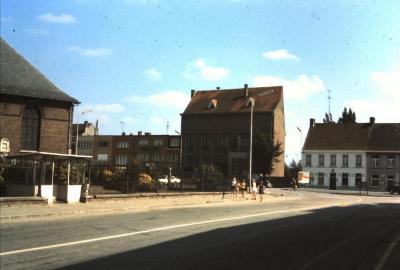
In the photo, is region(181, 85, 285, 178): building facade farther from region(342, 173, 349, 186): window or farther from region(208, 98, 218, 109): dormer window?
region(342, 173, 349, 186): window

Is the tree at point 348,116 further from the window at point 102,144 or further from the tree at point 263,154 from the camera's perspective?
the window at point 102,144

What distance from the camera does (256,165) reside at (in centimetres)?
9369

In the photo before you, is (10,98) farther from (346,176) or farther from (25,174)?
(346,176)

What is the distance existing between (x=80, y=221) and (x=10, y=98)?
961 inches

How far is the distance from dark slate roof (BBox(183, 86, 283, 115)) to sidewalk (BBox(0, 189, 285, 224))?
214ft

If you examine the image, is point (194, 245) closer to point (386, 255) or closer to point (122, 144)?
point (386, 255)

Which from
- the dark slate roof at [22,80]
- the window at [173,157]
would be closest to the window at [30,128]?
the dark slate roof at [22,80]

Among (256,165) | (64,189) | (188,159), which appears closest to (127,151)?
(188,159)

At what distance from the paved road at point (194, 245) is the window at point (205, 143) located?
283 feet

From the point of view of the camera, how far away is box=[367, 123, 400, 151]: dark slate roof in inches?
3664

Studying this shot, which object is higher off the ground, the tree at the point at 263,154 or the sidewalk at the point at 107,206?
the tree at the point at 263,154

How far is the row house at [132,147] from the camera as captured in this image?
416 ft

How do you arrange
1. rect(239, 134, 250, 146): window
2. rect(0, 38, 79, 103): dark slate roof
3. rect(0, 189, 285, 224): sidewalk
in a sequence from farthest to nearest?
1. rect(239, 134, 250, 146): window
2. rect(0, 38, 79, 103): dark slate roof
3. rect(0, 189, 285, 224): sidewalk

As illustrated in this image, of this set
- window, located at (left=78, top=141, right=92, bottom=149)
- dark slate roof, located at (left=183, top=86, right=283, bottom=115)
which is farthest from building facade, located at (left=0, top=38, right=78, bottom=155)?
window, located at (left=78, top=141, right=92, bottom=149)
